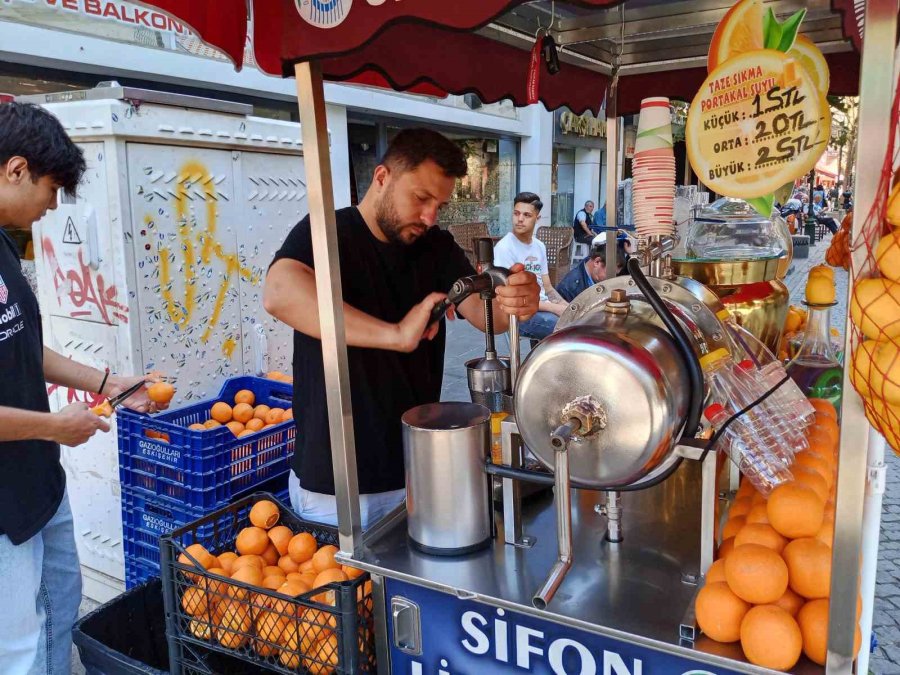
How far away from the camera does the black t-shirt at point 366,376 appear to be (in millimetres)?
2092

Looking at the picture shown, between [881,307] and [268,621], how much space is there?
1.42m

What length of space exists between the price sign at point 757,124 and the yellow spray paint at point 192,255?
2.37 m

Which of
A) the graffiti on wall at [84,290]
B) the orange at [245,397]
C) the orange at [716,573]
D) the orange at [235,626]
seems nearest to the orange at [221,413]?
the orange at [245,397]

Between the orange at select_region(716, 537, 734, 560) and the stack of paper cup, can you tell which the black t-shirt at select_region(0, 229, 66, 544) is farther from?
the orange at select_region(716, 537, 734, 560)

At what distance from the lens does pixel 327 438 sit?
82.6 inches

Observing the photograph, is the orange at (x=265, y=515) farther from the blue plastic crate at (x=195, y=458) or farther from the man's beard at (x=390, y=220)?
the man's beard at (x=390, y=220)

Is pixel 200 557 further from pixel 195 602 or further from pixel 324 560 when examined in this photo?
pixel 324 560

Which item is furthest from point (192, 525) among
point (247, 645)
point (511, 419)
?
point (511, 419)

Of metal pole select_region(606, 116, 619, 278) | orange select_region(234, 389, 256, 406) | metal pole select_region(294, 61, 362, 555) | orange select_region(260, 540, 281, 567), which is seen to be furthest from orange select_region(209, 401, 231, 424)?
metal pole select_region(606, 116, 619, 278)

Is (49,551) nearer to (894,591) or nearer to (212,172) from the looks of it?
(212,172)

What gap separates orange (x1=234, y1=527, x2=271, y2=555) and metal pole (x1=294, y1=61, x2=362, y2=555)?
413 mm

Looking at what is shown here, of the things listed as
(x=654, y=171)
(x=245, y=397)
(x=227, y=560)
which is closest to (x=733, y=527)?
(x=654, y=171)

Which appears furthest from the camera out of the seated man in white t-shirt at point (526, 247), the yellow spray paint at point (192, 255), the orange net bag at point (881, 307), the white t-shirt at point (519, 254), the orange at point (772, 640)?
the white t-shirt at point (519, 254)

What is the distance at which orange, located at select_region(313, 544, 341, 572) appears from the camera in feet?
5.92
